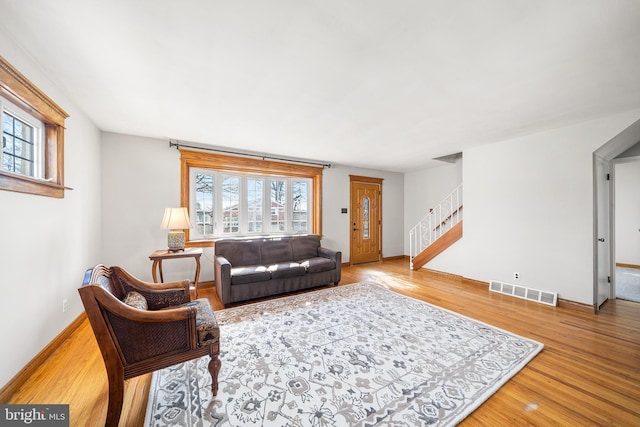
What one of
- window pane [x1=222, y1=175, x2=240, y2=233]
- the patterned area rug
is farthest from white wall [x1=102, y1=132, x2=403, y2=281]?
the patterned area rug

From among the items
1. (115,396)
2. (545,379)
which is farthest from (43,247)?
(545,379)

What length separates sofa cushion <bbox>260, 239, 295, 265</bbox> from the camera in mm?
4156

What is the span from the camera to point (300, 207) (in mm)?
5305

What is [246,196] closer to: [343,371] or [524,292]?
[343,371]

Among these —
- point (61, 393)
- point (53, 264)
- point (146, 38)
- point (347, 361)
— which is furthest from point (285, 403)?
point (146, 38)

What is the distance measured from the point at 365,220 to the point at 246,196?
Result: 3.07 meters

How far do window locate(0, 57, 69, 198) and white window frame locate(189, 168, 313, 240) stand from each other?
6.24ft

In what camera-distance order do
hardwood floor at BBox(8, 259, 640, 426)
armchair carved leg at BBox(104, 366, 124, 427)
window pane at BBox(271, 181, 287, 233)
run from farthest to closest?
window pane at BBox(271, 181, 287, 233) → hardwood floor at BBox(8, 259, 640, 426) → armchair carved leg at BBox(104, 366, 124, 427)

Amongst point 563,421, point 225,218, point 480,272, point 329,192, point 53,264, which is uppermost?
point 329,192

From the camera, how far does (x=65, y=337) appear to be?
7.70 ft

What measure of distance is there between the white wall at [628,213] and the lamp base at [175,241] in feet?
29.8

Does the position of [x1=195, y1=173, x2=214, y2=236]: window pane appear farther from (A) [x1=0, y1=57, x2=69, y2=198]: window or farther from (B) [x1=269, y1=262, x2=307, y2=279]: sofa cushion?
(A) [x1=0, y1=57, x2=69, y2=198]: window

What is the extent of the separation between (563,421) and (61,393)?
3.33m

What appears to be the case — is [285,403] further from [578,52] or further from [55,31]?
[578,52]
